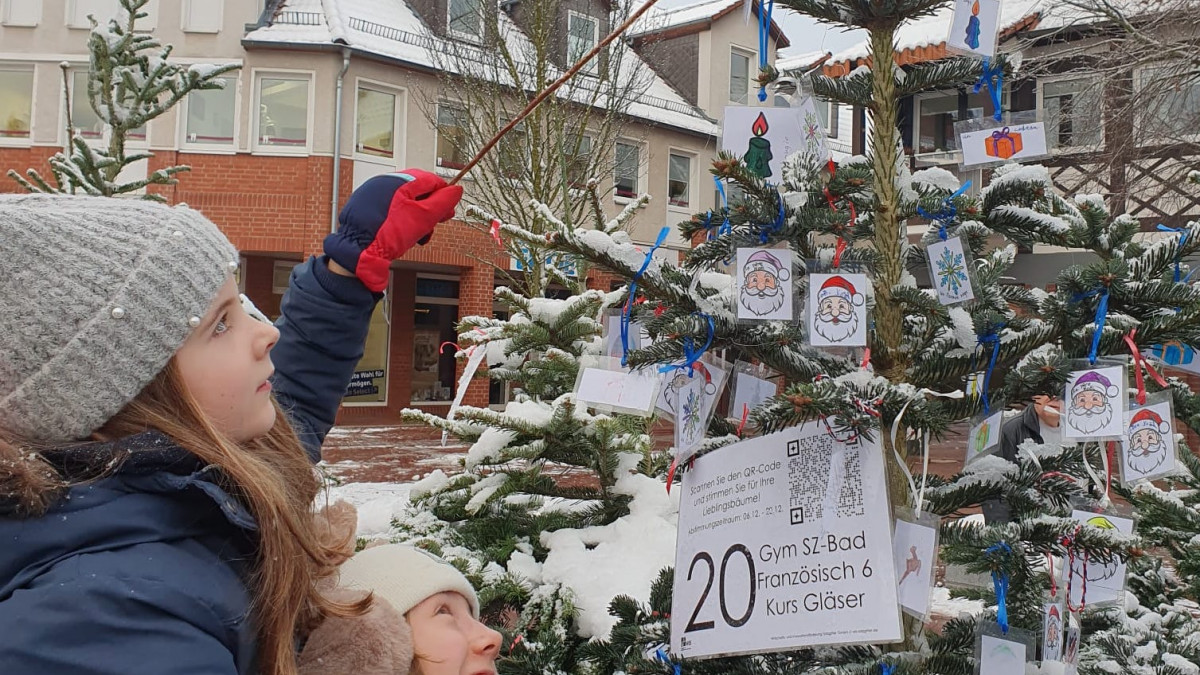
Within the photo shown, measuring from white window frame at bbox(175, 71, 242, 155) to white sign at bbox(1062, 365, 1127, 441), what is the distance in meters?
16.9

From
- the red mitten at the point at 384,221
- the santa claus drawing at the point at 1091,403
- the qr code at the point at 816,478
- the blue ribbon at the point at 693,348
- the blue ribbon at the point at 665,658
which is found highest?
the red mitten at the point at 384,221

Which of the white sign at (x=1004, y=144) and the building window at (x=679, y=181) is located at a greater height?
the building window at (x=679, y=181)

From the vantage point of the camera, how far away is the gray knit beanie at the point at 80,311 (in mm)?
1052

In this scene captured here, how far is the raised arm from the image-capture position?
69.8 inches

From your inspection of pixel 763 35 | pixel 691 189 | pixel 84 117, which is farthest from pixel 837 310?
pixel 691 189

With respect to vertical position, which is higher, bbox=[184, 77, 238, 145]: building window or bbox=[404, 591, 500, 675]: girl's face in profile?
bbox=[184, 77, 238, 145]: building window

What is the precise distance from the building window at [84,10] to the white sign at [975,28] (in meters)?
18.0

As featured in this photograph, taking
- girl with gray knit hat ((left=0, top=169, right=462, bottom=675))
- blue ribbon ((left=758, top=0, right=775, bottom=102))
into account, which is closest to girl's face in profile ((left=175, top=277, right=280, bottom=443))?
girl with gray knit hat ((left=0, top=169, right=462, bottom=675))

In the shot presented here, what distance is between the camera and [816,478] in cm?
154

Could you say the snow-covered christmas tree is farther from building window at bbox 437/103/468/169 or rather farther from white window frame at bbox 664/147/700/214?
white window frame at bbox 664/147/700/214

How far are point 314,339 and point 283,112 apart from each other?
16.2m

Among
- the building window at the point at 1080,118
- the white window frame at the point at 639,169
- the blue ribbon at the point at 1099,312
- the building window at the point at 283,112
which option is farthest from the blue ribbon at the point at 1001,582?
the white window frame at the point at 639,169

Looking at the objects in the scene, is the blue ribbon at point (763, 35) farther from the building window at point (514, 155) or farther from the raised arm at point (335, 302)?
the building window at point (514, 155)

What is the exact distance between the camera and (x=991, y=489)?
1650 millimetres
